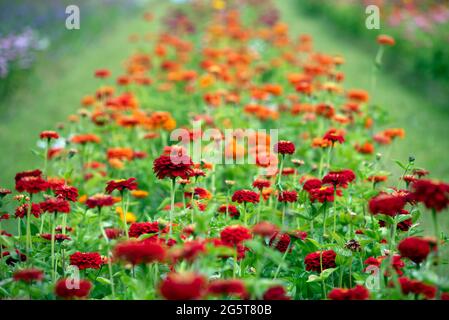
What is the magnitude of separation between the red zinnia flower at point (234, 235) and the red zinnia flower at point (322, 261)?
1.57ft

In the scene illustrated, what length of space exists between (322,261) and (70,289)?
3.20 ft

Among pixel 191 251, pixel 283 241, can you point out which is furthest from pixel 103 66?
pixel 191 251

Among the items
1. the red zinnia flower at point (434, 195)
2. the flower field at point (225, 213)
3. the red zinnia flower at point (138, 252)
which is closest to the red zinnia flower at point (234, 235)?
the flower field at point (225, 213)

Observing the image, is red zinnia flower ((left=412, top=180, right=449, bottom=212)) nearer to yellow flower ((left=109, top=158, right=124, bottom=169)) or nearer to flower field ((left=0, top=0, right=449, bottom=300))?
flower field ((left=0, top=0, right=449, bottom=300))

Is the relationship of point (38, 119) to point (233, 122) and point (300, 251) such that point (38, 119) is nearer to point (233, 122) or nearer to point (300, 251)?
point (233, 122)

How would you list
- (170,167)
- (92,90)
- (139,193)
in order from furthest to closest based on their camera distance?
(92,90) → (139,193) → (170,167)

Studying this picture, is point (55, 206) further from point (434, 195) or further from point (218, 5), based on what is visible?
point (218, 5)

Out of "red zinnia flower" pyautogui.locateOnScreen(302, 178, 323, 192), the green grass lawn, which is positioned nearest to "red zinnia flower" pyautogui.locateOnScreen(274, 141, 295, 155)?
"red zinnia flower" pyautogui.locateOnScreen(302, 178, 323, 192)

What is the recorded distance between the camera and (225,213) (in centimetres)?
265

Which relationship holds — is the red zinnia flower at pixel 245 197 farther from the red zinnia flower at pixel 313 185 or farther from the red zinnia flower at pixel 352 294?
the red zinnia flower at pixel 352 294

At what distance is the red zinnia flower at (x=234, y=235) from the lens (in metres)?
1.92

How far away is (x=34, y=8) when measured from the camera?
11.5 meters

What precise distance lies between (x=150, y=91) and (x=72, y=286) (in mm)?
4565

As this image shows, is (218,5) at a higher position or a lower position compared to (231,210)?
higher
